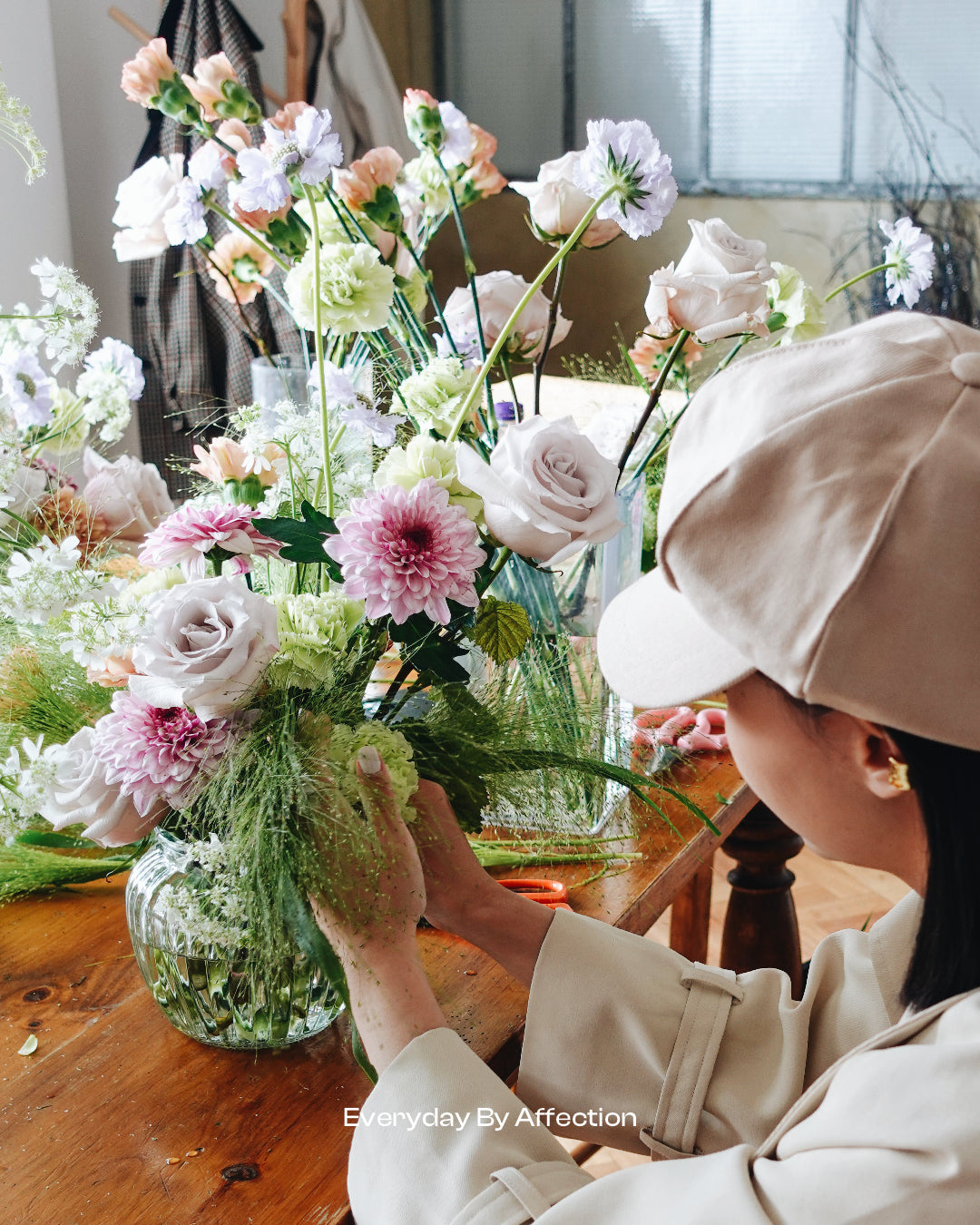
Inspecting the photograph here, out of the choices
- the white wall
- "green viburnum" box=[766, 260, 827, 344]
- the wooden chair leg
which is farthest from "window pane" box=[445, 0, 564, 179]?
"green viburnum" box=[766, 260, 827, 344]

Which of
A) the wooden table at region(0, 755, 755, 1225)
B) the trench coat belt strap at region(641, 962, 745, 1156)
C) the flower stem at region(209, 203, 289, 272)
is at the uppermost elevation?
the flower stem at region(209, 203, 289, 272)

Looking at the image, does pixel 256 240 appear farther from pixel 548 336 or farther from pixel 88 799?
pixel 88 799

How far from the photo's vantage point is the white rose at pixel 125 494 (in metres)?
1.02

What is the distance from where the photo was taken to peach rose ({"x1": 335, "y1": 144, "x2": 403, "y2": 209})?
798 mm

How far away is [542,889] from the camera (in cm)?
87

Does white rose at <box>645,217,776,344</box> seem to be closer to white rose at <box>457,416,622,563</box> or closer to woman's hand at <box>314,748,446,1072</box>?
white rose at <box>457,416,622,563</box>

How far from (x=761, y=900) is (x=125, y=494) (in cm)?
83

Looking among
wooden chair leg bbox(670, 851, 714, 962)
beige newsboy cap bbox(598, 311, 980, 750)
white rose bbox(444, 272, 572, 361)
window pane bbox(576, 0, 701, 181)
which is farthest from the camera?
window pane bbox(576, 0, 701, 181)

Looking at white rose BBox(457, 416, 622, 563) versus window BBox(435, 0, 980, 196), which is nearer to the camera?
white rose BBox(457, 416, 622, 563)

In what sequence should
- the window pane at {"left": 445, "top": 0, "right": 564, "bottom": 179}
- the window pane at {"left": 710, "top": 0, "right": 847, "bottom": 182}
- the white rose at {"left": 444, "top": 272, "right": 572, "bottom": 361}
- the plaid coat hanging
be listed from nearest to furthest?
the white rose at {"left": 444, "top": 272, "right": 572, "bottom": 361}, the plaid coat hanging, the window pane at {"left": 710, "top": 0, "right": 847, "bottom": 182}, the window pane at {"left": 445, "top": 0, "right": 564, "bottom": 179}

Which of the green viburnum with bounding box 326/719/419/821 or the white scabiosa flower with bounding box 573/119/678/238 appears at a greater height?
the white scabiosa flower with bounding box 573/119/678/238

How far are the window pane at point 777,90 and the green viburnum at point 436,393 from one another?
343 cm

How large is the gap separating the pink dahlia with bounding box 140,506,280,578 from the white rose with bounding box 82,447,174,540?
1.16 ft

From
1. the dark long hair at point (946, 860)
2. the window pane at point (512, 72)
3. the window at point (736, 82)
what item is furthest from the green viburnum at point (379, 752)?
the window pane at point (512, 72)
